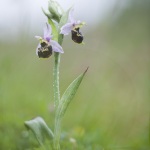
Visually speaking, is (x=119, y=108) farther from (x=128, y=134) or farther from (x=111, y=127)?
(x=111, y=127)

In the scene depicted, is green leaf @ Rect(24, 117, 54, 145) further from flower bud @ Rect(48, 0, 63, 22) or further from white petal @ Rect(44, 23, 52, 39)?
flower bud @ Rect(48, 0, 63, 22)

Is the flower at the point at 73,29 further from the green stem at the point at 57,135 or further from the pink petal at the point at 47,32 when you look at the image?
the green stem at the point at 57,135

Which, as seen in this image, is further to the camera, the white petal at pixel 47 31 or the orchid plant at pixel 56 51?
the white petal at pixel 47 31

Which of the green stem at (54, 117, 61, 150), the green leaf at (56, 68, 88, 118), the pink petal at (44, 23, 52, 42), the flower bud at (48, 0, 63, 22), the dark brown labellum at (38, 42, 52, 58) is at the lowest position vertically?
the green stem at (54, 117, 61, 150)

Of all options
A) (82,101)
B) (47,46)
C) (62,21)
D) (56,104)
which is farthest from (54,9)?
(82,101)

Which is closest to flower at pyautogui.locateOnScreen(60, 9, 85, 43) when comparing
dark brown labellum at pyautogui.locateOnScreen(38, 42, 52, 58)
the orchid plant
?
the orchid plant

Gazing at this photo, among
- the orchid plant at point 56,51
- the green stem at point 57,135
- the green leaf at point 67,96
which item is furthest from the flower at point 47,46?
the green stem at point 57,135

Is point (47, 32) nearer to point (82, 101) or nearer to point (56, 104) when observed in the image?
point (56, 104)
